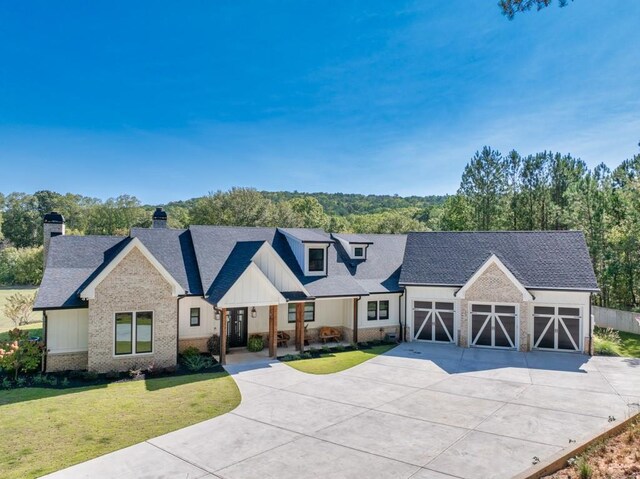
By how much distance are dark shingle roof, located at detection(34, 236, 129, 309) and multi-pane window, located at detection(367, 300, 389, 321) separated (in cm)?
1296

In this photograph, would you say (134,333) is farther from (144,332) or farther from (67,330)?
(67,330)

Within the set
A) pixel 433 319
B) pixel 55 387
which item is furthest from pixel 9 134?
pixel 433 319

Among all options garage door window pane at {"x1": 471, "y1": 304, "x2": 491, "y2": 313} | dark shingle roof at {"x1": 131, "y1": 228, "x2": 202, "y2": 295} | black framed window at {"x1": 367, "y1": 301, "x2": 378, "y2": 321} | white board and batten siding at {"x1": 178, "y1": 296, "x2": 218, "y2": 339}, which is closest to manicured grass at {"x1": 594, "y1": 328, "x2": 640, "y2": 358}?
garage door window pane at {"x1": 471, "y1": 304, "x2": 491, "y2": 313}

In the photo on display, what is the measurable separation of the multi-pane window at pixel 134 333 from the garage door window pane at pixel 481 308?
15.9 meters

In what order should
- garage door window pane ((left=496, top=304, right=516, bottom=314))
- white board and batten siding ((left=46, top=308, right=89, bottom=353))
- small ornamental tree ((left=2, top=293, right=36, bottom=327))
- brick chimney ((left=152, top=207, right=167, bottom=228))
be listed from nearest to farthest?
white board and batten siding ((left=46, top=308, right=89, bottom=353)) < garage door window pane ((left=496, top=304, right=516, bottom=314)) < small ornamental tree ((left=2, top=293, right=36, bottom=327)) < brick chimney ((left=152, top=207, right=167, bottom=228))

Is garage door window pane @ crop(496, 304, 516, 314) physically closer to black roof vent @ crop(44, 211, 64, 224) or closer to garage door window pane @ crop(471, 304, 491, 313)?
garage door window pane @ crop(471, 304, 491, 313)

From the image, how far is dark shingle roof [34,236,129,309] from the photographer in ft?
51.7

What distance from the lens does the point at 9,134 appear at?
2755 cm

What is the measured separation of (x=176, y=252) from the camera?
68.0 feet

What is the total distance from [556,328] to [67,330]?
22454 millimetres

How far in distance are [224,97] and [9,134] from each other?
15.9 metres

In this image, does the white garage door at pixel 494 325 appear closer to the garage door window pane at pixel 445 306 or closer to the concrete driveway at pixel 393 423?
the garage door window pane at pixel 445 306

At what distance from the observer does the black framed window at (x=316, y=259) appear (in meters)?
22.1

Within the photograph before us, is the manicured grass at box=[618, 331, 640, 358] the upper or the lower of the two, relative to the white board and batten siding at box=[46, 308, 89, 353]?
lower
